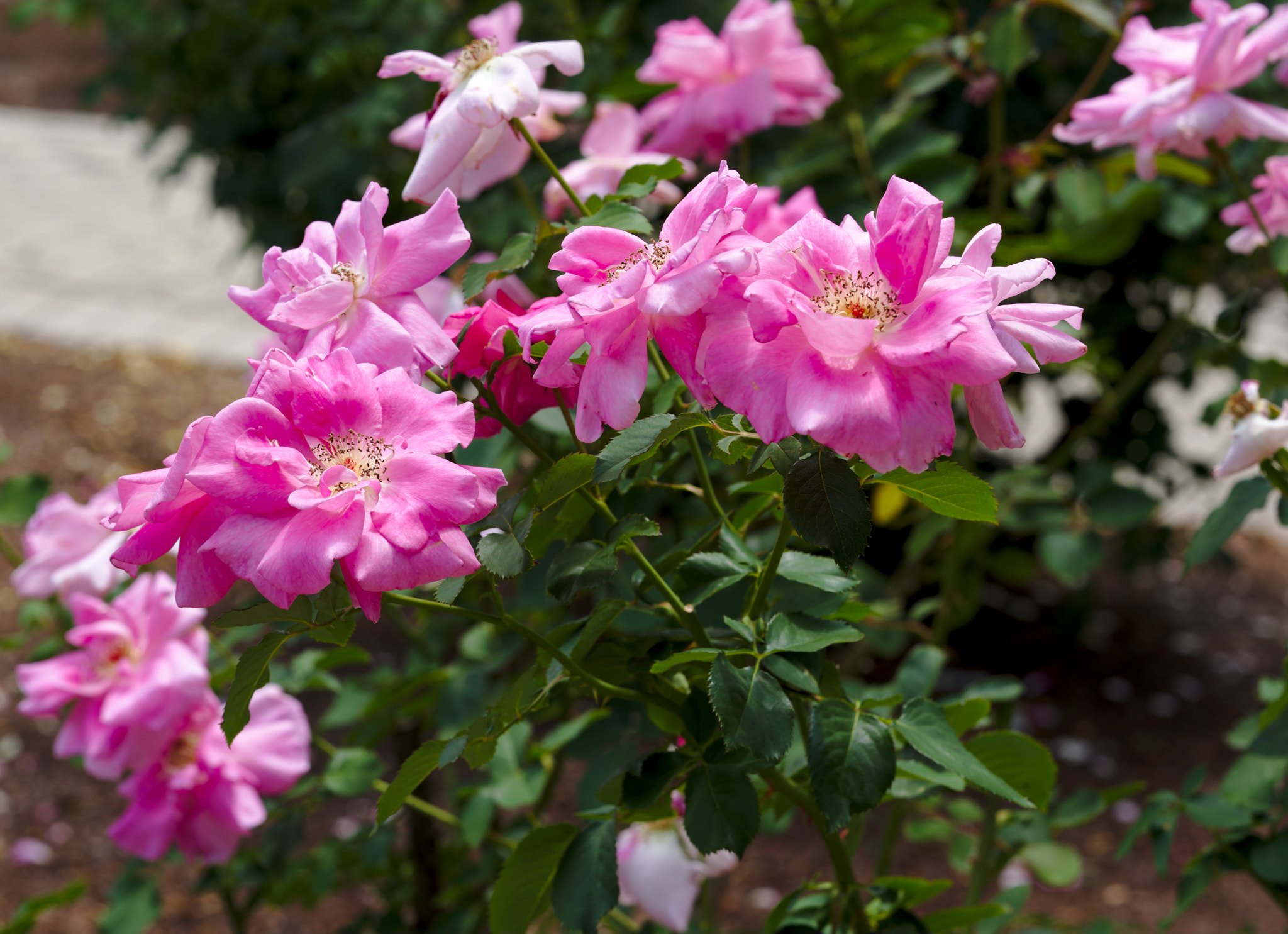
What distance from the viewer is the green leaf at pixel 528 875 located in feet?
2.22

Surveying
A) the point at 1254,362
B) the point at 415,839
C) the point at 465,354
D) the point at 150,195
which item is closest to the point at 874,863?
the point at 415,839

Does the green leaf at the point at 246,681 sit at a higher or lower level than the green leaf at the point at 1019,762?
higher

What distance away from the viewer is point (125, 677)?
3.01 ft

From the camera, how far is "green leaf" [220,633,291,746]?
1.74ft

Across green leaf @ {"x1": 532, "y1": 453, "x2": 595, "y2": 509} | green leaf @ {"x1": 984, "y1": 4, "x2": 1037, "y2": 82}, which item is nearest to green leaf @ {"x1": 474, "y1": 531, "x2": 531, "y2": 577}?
green leaf @ {"x1": 532, "y1": 453, "x2": 595, "y2": 509}

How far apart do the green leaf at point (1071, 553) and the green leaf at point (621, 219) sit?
1053mm

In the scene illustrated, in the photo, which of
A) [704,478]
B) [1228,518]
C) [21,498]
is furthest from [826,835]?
[21,498]

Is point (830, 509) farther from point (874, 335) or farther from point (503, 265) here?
point (503, 265)

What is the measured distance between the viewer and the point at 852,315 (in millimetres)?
486

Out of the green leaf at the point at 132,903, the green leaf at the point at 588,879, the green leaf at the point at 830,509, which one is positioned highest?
the green leaf at the point at 830,509

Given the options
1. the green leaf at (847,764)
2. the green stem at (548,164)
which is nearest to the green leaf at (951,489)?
the green leaf at (847,764)

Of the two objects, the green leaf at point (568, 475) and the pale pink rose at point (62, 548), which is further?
the pale pink rose at point (62, 548)

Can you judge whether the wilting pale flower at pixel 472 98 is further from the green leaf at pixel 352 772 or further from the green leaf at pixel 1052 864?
the green leaf at pixel 1052 864

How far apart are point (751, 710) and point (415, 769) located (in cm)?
17
